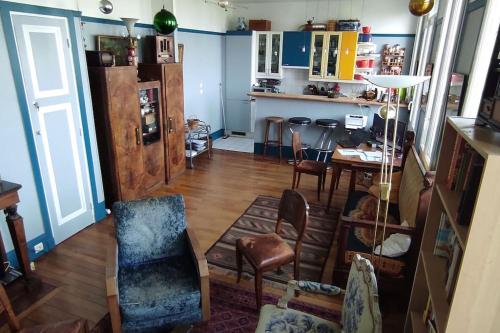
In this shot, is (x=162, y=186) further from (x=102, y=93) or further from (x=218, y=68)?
(x=218, y=68)

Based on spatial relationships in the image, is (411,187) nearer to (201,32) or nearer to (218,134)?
(201,32)

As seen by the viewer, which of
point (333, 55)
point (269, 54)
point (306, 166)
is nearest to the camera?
point (306, 166)

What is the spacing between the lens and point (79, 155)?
3654mm

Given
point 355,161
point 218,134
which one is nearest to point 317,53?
point 218,134

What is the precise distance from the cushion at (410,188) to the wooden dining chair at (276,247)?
0.88 m

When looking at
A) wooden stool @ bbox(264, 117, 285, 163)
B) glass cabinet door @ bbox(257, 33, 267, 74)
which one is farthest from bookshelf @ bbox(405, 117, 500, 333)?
glass cabinet door @ bbox(257, 33, 267, 74)

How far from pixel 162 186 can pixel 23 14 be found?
2755 mm

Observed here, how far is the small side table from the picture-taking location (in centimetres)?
258

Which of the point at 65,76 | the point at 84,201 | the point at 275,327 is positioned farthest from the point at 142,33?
the point at 275,327

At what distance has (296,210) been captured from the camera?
Answer: 8.85ft

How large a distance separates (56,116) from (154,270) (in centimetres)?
195

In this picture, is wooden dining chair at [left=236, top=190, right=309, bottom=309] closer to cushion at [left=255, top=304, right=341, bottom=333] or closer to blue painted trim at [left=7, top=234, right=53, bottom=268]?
cushion at [left=255, top=304, right=341, bottom=333]

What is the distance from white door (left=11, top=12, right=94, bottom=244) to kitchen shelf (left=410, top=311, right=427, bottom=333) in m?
3.30

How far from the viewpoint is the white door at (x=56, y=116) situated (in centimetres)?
302
